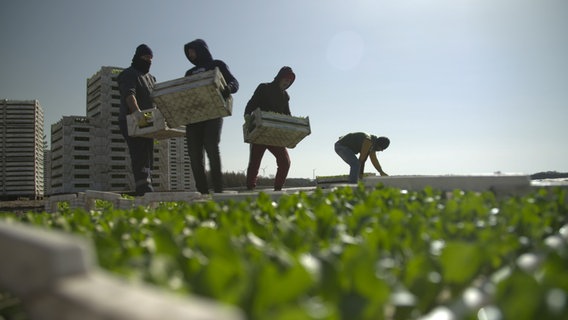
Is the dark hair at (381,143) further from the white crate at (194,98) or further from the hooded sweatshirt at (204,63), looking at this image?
the white crate at (194,98)

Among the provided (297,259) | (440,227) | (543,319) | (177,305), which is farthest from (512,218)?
(177,305)

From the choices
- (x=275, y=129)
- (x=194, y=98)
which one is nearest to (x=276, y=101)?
(x=275, y=129)

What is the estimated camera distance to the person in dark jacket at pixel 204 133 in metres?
4.85

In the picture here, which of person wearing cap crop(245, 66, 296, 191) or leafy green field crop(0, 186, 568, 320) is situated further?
person wearing cap crop(245, 66, 296, 191)

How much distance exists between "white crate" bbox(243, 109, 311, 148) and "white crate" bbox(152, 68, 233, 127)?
0.67 m

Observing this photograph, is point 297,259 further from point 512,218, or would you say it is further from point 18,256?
point 512,218

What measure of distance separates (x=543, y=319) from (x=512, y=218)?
99 centimetres

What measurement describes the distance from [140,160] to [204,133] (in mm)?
1260

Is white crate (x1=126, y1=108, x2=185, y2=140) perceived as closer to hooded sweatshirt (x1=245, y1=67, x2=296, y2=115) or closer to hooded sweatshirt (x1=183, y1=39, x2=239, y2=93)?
hooded sweatshirt (x1=183, y1=39, x2=239, y2=93)

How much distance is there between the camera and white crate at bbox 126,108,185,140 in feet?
17.2

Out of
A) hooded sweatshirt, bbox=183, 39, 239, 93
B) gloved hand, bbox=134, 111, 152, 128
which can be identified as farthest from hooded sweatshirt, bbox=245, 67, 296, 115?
gloved hand, bbox=134, 111, 152, 128

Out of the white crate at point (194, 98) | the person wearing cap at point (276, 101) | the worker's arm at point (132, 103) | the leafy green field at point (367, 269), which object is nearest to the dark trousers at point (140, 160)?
the worker's arm at point (132, 103)

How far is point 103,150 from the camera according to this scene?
11.0 metres

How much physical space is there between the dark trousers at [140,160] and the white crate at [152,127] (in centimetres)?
22
